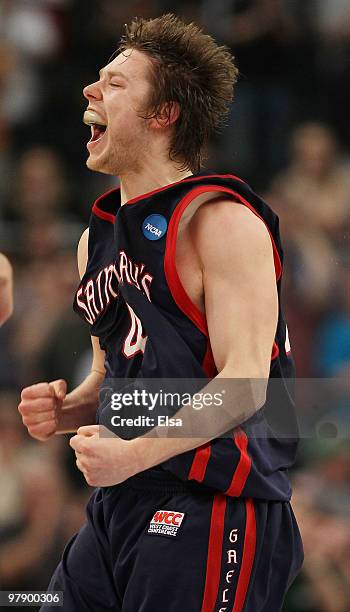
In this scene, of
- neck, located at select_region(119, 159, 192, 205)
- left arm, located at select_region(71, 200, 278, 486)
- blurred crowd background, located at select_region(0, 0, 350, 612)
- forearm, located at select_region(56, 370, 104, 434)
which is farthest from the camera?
blurred crowd background, located at select_region(0, 0, 350, 612)

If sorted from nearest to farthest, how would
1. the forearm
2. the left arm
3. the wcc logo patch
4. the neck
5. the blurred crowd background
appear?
the left arm
the wcc logo patch
the neck
the forearm
the blurred crowd background

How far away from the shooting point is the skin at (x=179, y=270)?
2098 millimetres

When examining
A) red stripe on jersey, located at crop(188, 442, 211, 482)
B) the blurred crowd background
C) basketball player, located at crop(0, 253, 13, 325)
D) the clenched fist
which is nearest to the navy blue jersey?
red stripe on jersey, located at crop(188, 442, 211, 482)

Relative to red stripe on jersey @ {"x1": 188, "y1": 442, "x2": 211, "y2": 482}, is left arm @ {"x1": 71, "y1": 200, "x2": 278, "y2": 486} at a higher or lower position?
higher

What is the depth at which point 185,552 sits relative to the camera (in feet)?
7.14

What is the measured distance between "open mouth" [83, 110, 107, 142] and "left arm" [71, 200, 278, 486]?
1.45 feet

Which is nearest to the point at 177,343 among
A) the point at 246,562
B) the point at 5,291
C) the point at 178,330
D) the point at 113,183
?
the point at 178,330

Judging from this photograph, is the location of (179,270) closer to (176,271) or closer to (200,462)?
(176,271)

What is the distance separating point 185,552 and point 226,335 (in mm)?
473

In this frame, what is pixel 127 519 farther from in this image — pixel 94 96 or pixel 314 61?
pixel 314 61

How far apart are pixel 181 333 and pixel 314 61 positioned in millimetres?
2486

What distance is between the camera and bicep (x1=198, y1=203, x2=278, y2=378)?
6.98 feet

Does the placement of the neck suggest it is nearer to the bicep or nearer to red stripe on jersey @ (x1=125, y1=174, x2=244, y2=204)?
red stripe on jersey @ (x1=125, y1=174, x2=244, y2=204)

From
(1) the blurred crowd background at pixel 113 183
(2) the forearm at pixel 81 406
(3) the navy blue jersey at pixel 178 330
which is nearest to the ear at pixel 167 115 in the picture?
(3) the navy blue jersey at pixel 178 330
